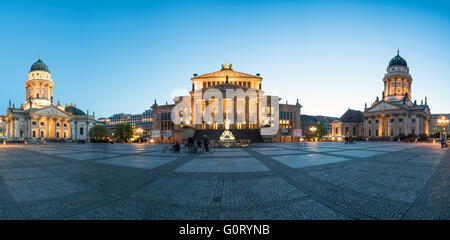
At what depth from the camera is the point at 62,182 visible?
265 inches

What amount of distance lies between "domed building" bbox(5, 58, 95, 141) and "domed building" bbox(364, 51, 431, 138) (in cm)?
12258

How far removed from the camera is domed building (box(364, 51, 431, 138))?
202 ft

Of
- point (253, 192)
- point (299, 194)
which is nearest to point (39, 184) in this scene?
point (253, 192)

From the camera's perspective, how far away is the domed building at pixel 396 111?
202 feet

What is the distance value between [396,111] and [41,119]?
134827mm

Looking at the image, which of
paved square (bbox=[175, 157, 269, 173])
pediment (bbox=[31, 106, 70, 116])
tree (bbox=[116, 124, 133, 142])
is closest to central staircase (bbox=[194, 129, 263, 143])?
paved square (bbox=[175, 157, 269, 173])

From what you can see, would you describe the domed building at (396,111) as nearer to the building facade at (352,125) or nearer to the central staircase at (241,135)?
the building facade at (352,125)

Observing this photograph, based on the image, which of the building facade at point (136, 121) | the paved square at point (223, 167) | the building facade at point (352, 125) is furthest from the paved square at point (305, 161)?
the building facade at point (136, 121)

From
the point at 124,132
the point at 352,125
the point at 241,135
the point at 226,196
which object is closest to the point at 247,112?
the point at 241,135

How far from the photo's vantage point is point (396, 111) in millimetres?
61906

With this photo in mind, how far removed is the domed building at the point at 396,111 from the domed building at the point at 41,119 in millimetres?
122578

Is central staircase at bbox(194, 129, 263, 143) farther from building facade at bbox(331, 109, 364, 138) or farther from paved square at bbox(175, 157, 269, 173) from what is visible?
building facade at bbox(331, 109, 364, 138)

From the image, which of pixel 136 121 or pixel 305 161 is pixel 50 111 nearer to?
pixel 136 121
